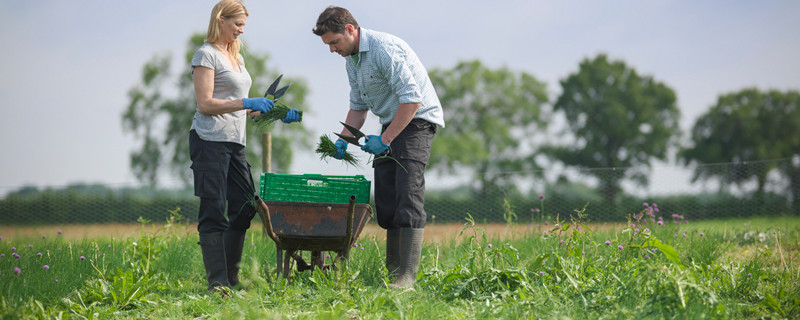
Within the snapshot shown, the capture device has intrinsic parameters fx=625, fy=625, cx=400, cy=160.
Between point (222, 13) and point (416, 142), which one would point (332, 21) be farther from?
point (416, 142)

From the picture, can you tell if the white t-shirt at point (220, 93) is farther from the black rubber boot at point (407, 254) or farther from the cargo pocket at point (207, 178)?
the black rubber boot at point (407, 254)

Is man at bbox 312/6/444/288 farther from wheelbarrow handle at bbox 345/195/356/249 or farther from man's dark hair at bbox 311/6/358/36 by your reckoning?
wheelbarrow handle at bbox 345/195/356/249

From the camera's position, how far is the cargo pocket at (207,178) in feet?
11.3

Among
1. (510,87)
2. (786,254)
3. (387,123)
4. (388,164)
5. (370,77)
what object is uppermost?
(510,87)

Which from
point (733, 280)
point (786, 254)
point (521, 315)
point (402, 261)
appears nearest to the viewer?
point (521, 315)

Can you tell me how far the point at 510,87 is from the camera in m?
28.9

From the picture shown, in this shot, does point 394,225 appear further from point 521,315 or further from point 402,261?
point 521,315

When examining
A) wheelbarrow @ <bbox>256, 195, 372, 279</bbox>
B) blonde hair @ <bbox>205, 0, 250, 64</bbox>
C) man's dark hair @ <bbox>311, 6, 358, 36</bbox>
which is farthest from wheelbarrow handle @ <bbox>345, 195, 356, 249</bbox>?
blonde hair @ <bbox>205, 0, 250, 64</bbox>

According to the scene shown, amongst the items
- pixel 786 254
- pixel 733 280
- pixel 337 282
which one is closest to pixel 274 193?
pixel 337 282

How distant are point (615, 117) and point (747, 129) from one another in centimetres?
538

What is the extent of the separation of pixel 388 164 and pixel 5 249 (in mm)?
3114

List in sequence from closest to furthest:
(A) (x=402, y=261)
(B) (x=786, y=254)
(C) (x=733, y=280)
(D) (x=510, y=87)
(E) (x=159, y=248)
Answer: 1. (C) (x=733, y=280)
2. (A) (x=402, y=261)
3. (E) (x=159, y=248)
4. (B) (x=786, y=254)
5. (D) (x=510, y=87)


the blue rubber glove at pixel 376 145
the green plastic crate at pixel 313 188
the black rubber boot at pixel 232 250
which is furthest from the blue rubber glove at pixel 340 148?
the black rubber boot at pixel 232 250

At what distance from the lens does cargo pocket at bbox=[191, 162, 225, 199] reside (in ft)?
11.3
